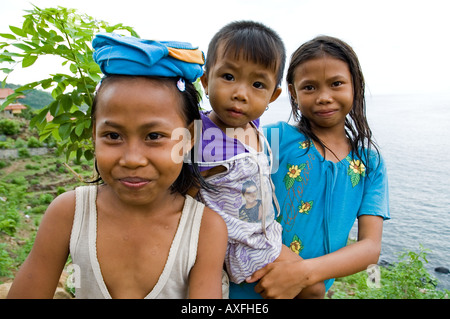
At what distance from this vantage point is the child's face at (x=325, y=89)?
170 cm

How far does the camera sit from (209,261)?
4.34ft

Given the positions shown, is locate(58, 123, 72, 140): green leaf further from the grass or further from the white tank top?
the grass

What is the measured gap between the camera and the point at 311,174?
5.77 ft

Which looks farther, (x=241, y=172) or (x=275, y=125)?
(x=275, y=125)

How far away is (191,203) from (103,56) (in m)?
0.62

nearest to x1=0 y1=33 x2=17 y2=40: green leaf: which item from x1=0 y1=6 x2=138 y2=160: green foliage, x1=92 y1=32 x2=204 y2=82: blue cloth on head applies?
x1=0 y1=6 x2=138 y2=160: green foliage

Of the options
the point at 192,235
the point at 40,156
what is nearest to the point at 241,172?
the point at 192,235

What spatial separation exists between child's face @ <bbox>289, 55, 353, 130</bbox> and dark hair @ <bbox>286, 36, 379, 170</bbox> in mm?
33

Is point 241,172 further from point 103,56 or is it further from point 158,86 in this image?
Answer: point 103,56

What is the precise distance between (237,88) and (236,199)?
0.45m

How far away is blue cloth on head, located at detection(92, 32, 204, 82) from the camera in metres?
1.19

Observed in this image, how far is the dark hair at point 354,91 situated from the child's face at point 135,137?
824 mm

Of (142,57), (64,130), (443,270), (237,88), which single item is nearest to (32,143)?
(443,270)

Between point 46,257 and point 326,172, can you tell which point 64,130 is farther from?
point 326,172
